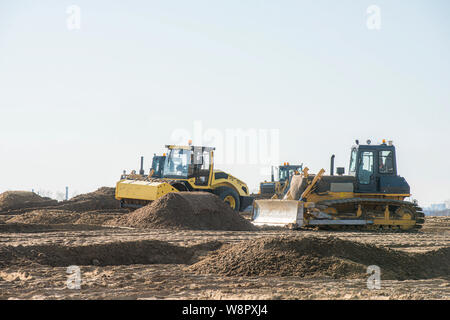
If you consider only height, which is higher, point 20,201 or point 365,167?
point 365,167

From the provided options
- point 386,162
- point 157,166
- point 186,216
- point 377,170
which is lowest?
point 186,216

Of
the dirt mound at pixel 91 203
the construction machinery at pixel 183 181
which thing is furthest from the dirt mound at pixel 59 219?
the dirt mound at pixel 91 203

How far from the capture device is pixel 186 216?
17.9 m

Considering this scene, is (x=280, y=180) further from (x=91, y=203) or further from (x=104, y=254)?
(x=104, y=254)

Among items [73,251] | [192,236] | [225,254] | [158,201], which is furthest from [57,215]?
[225,254]

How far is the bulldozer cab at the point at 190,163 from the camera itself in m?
21.8

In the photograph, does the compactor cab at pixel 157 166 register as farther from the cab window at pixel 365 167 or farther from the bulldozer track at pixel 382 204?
the cab window at pixel 365 167

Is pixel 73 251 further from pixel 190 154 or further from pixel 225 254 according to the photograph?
pixel 190 154

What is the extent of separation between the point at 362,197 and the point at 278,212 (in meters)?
2.67

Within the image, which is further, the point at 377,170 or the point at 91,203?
the point at 91,203

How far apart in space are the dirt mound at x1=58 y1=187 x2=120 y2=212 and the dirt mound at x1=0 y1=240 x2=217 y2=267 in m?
16.2

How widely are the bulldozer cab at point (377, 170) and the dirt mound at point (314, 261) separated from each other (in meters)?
8.29

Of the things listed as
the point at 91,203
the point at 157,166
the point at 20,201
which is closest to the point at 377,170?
the point at 157,166
